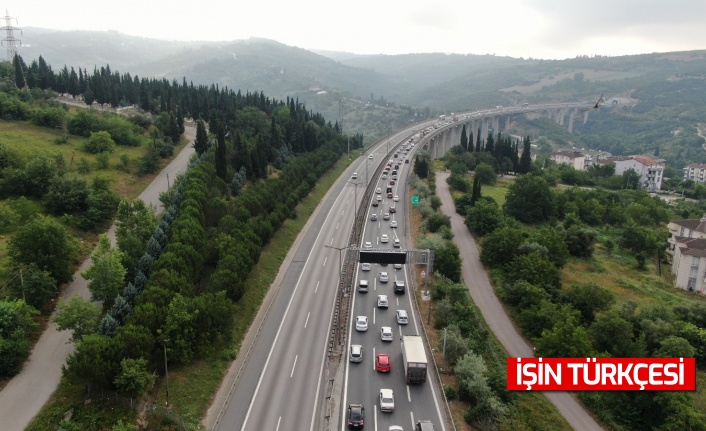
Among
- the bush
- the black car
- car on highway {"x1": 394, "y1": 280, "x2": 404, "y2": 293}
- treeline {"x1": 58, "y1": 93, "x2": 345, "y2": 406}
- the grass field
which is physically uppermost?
the bush

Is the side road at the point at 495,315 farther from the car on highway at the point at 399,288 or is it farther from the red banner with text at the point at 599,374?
the car on highway at the point at 399,288

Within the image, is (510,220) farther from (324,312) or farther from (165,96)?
(165,96)

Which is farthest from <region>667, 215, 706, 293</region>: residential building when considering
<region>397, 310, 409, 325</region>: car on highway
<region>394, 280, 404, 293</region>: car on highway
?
<region>397, 310, 409, 325</region>: car on highway

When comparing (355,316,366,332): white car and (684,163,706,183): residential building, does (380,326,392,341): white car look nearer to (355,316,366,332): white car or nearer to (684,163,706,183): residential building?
(355,316,366,332): white car

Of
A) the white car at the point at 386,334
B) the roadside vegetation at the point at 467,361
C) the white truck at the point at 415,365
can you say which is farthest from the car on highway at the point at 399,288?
the white truck at the point at 415,365

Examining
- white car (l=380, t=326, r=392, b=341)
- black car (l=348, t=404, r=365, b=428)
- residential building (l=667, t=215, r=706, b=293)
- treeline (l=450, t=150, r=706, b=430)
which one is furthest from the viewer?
residential building (l=667, t=215, r=706, b=293)

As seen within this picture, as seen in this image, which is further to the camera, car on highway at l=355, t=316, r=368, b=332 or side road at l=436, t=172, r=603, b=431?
car on highway at l=355, t=316, r=368, b=332

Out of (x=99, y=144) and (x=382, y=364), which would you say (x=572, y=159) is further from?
(x=382, y=364)

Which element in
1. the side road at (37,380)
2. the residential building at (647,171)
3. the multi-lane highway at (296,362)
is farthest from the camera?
the residential building at (647,171)

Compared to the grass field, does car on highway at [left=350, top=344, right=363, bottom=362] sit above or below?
A: above
